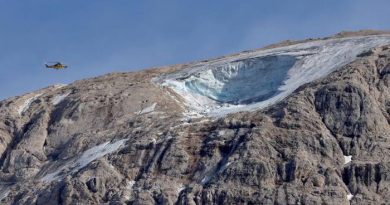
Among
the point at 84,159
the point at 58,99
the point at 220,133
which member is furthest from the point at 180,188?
the point at 58,99

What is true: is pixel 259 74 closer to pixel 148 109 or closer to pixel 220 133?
pixel 148 109

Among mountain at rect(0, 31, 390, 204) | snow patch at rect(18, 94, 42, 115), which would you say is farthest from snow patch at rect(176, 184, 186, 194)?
snow patch at rect(18, 94, 42, 115)

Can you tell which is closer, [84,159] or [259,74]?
[84,159]

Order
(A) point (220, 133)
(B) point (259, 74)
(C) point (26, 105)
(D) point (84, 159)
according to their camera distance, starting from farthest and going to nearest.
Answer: (C) point (26, 105) < (B) point (259, 74) < (D) point (84, 159) < (A) point (220, 133)

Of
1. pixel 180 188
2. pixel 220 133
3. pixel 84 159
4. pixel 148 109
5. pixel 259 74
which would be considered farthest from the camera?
pixel 259 74

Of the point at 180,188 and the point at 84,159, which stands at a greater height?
the point at 84,159

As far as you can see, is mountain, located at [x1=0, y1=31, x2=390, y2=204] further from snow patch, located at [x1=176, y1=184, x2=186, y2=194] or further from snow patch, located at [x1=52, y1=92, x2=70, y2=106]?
snow patch, located at [x1=52, y1=92, x2=70, y2=106]
